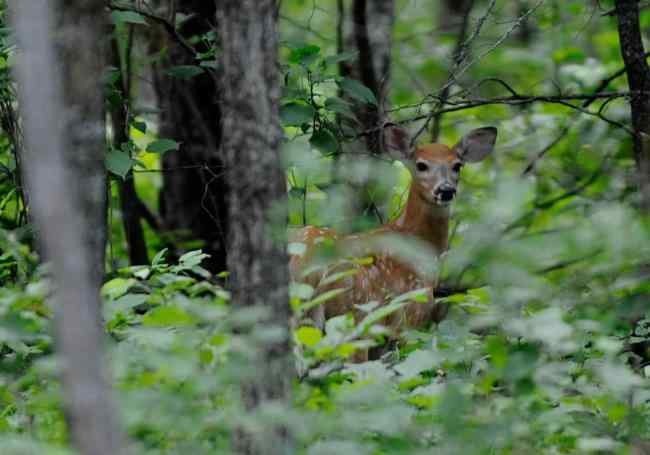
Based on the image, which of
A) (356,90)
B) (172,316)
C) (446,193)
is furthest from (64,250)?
(446,193)

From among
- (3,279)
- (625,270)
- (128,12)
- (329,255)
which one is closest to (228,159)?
(329,255)

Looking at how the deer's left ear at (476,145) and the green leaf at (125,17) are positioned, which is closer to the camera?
the green leaf at (125,17)

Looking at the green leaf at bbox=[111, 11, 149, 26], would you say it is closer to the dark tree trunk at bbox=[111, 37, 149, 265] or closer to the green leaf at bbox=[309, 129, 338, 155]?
the green leaf at bbox=[309, 129, 338, 155]

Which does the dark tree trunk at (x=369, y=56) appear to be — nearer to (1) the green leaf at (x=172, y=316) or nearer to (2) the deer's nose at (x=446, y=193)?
(2) the deer's nose at (x=446, y=193)

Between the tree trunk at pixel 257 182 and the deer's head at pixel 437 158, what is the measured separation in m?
4.10

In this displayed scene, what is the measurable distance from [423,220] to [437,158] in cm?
42

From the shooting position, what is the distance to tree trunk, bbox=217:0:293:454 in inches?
139

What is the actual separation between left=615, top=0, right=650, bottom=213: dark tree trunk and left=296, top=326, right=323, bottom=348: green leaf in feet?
9.46

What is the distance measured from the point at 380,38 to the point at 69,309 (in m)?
7.50

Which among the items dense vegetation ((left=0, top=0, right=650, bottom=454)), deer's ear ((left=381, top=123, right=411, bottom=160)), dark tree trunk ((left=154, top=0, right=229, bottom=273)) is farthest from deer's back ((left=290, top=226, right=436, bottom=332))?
dark tree trunk ((left=154, top=0, right=229, bottom=273))

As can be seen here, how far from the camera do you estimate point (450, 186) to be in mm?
7723

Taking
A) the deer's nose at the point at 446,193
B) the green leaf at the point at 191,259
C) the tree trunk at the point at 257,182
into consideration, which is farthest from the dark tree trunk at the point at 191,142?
the tree trunk at the point at 257,182

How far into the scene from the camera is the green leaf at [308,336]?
402cm

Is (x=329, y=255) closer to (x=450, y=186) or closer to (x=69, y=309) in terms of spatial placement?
(x=69, y=309)
